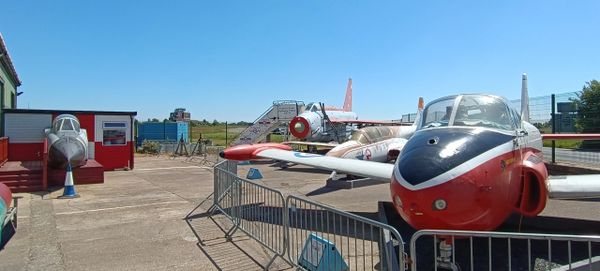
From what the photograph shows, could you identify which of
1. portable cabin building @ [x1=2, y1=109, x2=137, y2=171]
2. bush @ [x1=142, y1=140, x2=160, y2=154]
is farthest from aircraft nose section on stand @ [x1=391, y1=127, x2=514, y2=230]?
bush @ [x1=142, y1=140, x2=160, y2=154]

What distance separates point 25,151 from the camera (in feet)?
55.6

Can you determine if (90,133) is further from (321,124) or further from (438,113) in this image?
(438,113)

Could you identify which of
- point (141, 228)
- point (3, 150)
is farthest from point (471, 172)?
point (3, 150)

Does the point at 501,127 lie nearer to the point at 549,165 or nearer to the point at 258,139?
the point at 549,165

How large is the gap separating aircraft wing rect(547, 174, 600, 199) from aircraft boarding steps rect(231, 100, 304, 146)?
21.3 m

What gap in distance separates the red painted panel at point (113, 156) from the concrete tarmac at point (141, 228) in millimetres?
5818

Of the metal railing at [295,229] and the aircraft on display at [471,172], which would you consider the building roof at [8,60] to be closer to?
the metal railing at [295,229]

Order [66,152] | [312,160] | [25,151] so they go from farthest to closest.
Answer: [25,151], [66,152], [312,160]

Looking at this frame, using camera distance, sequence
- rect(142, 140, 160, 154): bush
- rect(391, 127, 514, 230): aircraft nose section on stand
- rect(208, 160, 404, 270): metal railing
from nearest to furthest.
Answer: rect(391, 127, 514, 230): aircraft nose section on stand, rect(208, 160, 404, 270): metal railing, rect(142, 140, 160, 154): bush

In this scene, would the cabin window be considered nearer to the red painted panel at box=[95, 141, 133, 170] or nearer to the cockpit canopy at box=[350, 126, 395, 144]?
the red painted panel at box=[95, 141, 133, 170]

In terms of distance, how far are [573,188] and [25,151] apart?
1892cm

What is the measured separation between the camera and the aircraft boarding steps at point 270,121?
2700 centimetres

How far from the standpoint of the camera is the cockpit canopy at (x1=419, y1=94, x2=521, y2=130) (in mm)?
5648

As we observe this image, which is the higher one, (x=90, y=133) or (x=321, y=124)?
(x=321, y=124)
